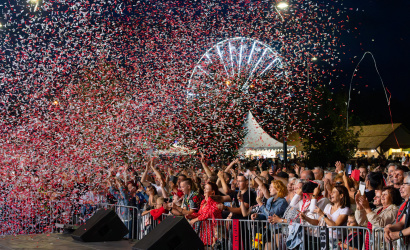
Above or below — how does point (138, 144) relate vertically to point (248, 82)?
below

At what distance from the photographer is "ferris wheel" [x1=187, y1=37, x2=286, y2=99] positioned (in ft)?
71.5

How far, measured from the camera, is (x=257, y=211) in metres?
8.99

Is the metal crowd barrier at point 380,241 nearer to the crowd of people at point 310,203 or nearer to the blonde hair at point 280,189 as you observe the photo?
the crowd of people at point 310,203

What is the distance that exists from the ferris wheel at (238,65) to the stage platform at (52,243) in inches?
402

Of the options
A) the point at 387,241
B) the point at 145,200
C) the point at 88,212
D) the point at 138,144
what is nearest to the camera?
the point at 387,241

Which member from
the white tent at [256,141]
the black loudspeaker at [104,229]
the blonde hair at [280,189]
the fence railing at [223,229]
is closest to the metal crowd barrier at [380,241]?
the fence railing at [223,229]

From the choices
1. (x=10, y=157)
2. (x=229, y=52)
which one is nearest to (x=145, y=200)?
(x=10, y=157)

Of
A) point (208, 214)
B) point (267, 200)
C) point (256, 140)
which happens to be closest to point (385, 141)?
point (256, 140)

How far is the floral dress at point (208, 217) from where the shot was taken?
927 cm

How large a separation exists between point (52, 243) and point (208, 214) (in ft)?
14.0

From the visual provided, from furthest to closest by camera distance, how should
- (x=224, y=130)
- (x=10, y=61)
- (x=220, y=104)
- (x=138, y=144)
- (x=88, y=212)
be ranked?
(x=224, y=130) < (x=220, y=104) < (x=138, y=144) < (x=10, y=61) < (x=88, y=212)

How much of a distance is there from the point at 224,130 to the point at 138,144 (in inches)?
442

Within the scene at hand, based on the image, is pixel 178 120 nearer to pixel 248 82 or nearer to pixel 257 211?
pixel 248 82

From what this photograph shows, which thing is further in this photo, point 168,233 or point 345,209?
point 168,233
